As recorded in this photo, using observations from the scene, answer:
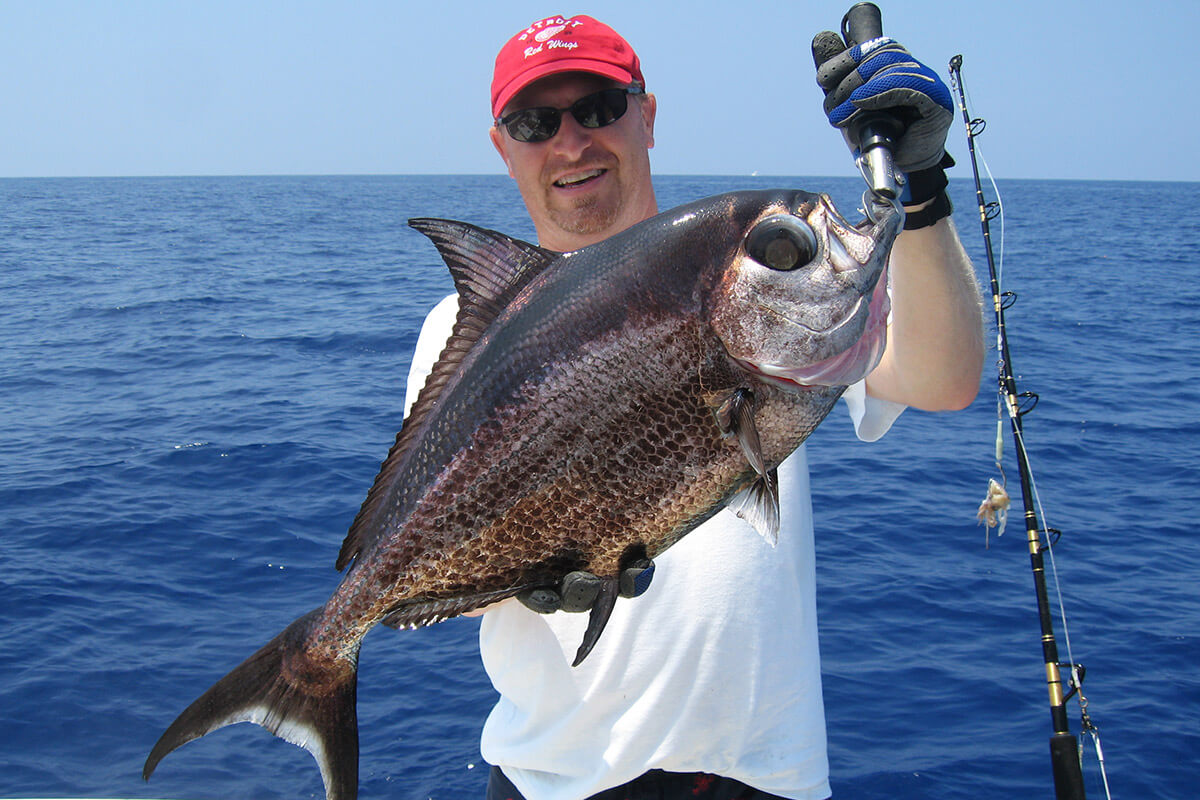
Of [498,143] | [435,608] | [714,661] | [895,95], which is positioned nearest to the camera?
[895,95]

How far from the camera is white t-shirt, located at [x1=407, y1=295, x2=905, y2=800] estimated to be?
2.33 m

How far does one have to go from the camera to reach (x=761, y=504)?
1.85 meters

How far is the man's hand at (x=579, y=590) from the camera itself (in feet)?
6.07

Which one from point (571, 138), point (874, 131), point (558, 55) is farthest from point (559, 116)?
point (874, 131)

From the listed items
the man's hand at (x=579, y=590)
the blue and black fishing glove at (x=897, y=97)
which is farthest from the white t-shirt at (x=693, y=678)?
the blue and black fishing glove at (x=897, y=97)

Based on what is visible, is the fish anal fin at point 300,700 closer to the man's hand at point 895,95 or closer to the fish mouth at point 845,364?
the fish mouth at point 845,364

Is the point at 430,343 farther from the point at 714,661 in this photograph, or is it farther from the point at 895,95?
the point at 895,95

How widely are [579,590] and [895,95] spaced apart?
1128mm

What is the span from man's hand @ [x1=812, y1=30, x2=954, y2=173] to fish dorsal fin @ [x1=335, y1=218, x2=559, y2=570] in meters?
0.66

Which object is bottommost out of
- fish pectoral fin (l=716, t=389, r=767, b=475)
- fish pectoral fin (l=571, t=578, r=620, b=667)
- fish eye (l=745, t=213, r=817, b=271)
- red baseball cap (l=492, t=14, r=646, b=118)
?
fish pectoral fin (l=571, t=578, r=620, b=667)

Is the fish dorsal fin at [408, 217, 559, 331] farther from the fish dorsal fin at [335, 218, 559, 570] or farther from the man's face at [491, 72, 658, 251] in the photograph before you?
the man's face at [491, 72, 658, 251]

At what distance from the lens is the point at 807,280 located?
5.44 ft

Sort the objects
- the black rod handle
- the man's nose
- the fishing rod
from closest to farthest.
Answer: the black rod handle, the man's nose, the fishing rod

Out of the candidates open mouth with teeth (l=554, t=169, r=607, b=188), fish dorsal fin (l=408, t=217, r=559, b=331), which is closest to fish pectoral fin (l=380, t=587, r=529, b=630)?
fish dorsal fin (l=408, t=217, r=559, b=331)
